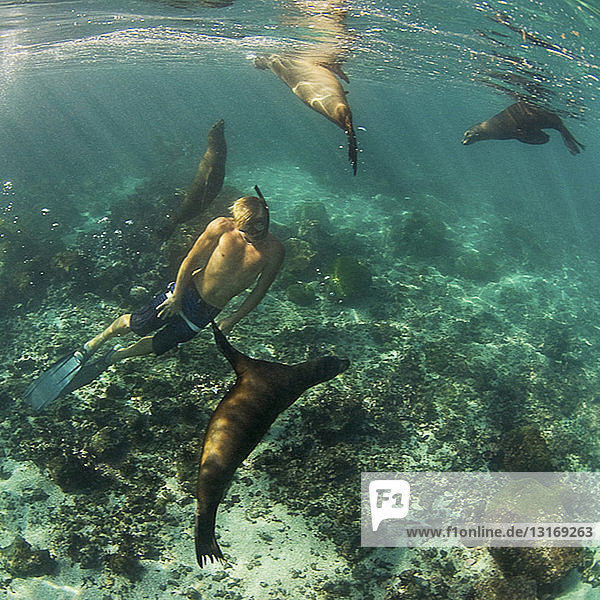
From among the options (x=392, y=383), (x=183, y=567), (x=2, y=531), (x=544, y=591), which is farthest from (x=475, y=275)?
(x=2, y=531)

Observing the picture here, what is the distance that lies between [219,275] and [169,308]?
1.08 meters

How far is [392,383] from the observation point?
26.8 ft

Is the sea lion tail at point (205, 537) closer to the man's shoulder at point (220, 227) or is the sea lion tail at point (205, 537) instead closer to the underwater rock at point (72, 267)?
the man's shoulder at point (220, 227)

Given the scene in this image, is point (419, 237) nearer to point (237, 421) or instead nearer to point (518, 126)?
point (518, 126)

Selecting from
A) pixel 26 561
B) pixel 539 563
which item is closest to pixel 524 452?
pixel 539 563

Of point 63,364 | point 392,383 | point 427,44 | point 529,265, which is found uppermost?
point 427,44

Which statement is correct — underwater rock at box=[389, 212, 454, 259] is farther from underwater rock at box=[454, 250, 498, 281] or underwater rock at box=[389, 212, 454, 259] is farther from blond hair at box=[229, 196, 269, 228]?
blond hair at box=[229, 196, 269, 228]

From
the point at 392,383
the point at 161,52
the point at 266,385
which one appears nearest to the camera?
the point at 266,385

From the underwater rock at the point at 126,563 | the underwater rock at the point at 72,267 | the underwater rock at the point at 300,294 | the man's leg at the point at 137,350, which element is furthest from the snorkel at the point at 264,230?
the underwater rock at the point at 72,267

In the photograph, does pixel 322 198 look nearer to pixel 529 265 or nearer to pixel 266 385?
pixel 529 265

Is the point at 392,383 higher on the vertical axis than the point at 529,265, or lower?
higher

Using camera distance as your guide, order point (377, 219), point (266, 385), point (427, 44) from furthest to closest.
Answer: point (377, 219)
point (427, 44)
point (266, 385)

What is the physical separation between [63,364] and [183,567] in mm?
3952

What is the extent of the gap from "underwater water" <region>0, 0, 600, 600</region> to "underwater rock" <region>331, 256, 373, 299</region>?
8 centimetres
